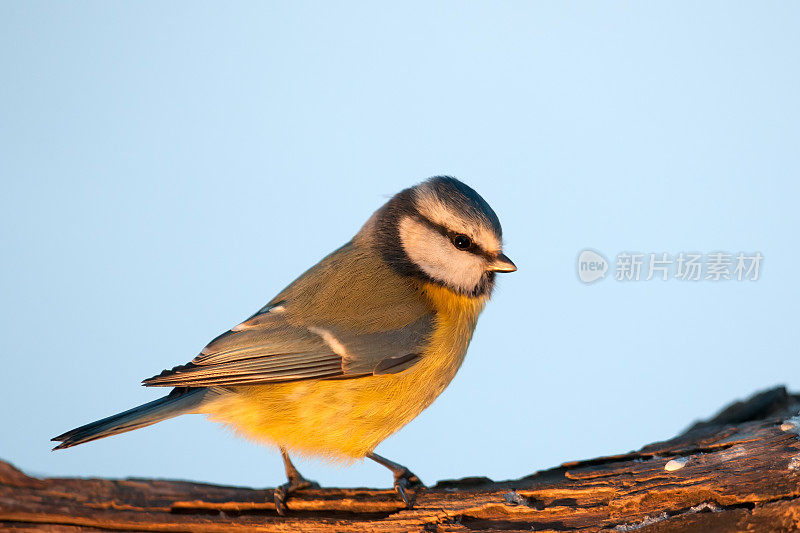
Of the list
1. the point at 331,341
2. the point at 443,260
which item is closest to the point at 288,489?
the point at 331,341

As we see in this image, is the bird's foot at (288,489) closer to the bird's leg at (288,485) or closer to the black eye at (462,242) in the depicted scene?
the bird's leg at (288,485)

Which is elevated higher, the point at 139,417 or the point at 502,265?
the point at 502,265

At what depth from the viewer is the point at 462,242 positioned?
242 cm

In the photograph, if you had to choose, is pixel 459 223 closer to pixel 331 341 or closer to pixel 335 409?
pixel 331 341

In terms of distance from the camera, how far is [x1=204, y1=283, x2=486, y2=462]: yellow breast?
86.8 inches

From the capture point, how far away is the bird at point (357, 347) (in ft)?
7.23

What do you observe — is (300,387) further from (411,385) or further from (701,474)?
(701,474)

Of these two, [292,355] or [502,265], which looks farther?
[502,265]

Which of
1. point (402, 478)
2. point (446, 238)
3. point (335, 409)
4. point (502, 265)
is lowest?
point (402, 478)

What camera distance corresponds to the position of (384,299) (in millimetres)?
2371

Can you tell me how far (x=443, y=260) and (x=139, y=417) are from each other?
3.43ft

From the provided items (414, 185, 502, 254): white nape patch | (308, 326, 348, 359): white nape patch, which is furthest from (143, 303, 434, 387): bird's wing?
(414, 185, 502, 254): white nape patch

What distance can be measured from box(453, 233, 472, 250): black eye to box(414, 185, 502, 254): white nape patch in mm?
17

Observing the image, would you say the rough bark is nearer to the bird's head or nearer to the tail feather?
the tail feather
